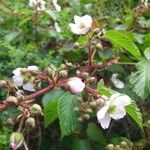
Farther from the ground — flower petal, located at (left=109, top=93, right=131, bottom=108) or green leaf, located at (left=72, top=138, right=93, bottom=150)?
flower petal, located at (left=109, top=93, right=131, bottom=108)

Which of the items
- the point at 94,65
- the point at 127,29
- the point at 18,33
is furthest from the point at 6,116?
the point at 127,29

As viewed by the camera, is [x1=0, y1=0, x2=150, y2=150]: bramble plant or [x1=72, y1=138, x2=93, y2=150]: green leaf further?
[x1=72, y1=138, x2=93, y2=150]: green leaf

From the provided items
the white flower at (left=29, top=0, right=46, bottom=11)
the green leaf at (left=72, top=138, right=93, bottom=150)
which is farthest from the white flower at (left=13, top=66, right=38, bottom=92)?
the white flower at (left=29, top=0, right=46, bottom=11)

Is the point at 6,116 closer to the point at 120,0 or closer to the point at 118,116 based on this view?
the point at 118,116

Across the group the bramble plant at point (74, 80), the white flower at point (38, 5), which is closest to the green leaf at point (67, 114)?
the bramble plant at point (74, 80)

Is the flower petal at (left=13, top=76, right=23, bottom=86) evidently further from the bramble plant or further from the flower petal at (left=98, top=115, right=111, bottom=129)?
the flower petal at (left=98, top=115, right=111, bottom=129)

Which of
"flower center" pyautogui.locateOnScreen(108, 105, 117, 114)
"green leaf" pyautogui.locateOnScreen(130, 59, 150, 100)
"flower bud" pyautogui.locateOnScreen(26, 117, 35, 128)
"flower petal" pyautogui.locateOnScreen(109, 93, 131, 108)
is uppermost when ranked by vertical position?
"flower bud" pyautogui.locateOnScreen(26, 117, 35, 128)

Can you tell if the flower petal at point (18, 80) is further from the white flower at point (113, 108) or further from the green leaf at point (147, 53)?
the green leaf at point (147, 53)

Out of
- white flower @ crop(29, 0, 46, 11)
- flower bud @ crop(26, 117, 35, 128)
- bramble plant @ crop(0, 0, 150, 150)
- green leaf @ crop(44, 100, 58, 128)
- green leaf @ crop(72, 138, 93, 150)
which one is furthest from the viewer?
white flower @ crop(29, 0, 46, 11)

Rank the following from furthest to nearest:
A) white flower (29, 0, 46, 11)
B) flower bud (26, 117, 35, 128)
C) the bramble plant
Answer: white flower (29, 0, 46, 11) < the bramble plant < flower bud (26, 117, 35, 128)
